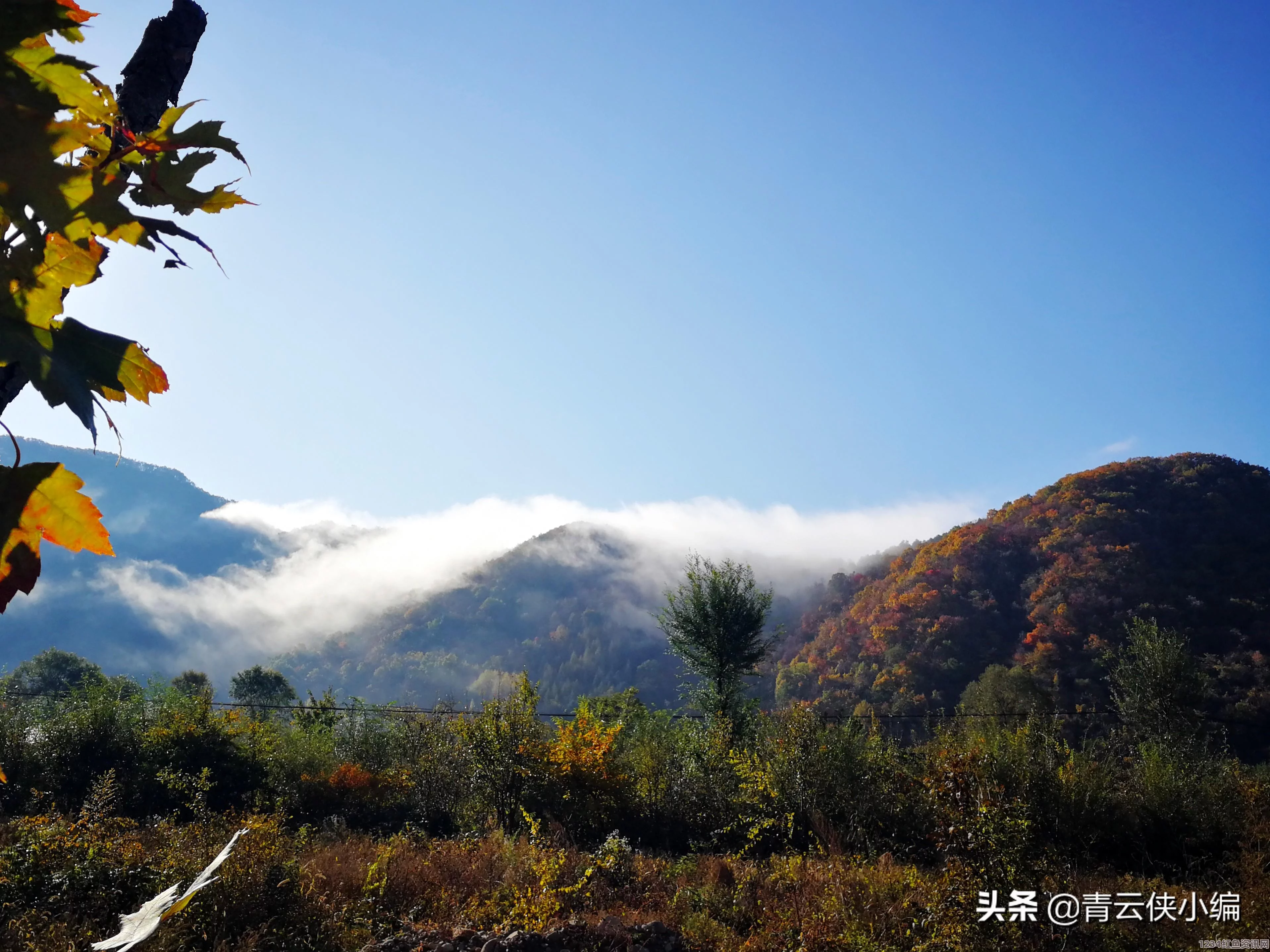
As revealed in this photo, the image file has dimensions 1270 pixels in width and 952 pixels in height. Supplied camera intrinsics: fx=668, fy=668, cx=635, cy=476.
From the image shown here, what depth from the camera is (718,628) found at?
51.6 ft

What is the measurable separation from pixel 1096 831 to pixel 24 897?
38.8 feet

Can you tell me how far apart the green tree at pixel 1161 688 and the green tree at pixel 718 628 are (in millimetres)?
9795

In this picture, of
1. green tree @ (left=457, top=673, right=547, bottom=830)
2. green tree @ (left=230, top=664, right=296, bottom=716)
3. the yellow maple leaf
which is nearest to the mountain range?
the yellow maple leaf

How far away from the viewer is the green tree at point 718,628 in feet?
51.4

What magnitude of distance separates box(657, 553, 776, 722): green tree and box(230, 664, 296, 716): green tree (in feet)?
82.5

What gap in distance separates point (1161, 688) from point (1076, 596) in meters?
17.4

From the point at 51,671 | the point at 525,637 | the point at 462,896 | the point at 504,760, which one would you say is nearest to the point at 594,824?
the point at 504,760

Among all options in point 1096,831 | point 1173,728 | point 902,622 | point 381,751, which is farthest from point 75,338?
point 902,622

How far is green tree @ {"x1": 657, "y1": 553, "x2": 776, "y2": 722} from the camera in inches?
616

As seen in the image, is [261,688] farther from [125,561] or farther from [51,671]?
[125,561]

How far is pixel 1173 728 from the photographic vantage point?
A: 1614 centimetres

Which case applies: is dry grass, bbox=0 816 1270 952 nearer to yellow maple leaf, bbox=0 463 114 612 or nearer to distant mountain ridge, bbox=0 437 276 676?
yellow maple leaf, bbox=0 463 114 612

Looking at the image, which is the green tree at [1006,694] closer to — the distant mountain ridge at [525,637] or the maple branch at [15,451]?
the maple branch at [15,451]

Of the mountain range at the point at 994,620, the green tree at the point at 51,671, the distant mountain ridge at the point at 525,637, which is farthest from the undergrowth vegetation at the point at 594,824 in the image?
the distant mountain ridge at the point at 525,637
